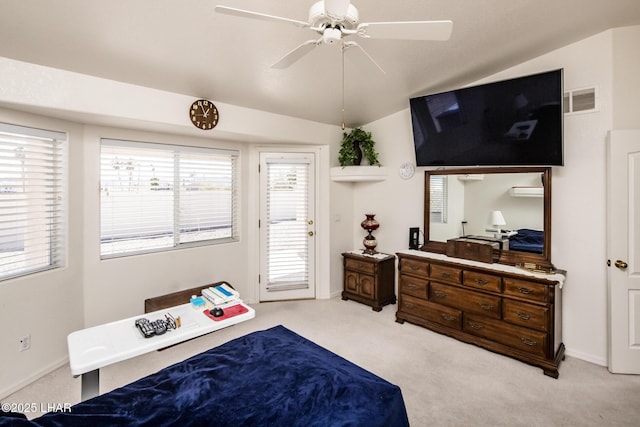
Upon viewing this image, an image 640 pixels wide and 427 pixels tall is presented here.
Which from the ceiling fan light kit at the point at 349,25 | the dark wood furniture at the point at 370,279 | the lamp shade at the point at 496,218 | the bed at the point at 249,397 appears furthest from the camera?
the dark wood furniture at the point at 370,279

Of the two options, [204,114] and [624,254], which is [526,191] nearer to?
[624,254]

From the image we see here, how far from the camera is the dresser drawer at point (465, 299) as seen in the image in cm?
297

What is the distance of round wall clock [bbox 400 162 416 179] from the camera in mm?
4141

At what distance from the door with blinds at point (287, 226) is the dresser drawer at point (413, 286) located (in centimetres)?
140

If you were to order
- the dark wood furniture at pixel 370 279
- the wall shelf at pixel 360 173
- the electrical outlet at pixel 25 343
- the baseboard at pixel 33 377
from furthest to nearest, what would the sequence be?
the wall shelf at pixel 360 173 < the dark wood furniture at pixel 370 279 < the electrical outlet at pixel 25 343 < the baseboard at pixel 33 377

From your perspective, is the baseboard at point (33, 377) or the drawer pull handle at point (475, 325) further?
the drawer pull handle at point (475, 325)

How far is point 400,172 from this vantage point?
14.0ft

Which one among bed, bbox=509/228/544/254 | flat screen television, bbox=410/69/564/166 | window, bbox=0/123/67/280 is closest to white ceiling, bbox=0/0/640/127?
flat screen television, bbox=410/69/564/166

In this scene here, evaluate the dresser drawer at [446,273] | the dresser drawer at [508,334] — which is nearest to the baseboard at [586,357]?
the dresser drawer at [508,334]

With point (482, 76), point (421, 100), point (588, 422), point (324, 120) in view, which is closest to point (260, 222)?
point (324, 120)

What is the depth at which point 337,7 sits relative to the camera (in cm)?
138

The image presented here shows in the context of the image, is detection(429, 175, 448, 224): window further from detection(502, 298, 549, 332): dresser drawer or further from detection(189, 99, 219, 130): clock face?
detection(189, 99, 219, 130): clock face

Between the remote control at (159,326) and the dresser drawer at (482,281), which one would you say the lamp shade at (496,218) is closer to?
the dresser drawer at (482,281)

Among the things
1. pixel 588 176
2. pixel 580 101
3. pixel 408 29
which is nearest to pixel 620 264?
pixel 588 176
